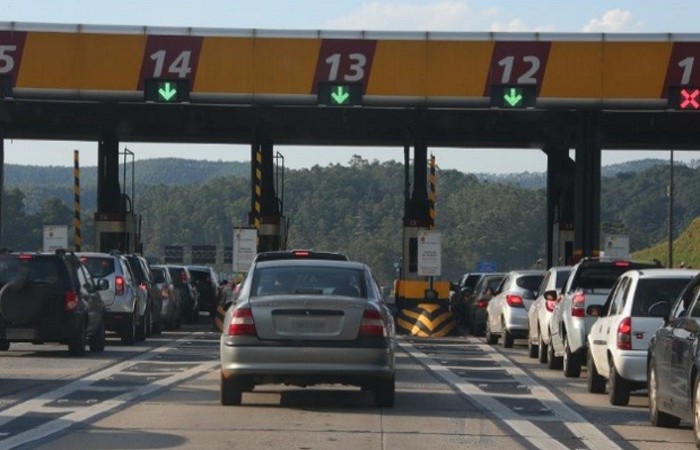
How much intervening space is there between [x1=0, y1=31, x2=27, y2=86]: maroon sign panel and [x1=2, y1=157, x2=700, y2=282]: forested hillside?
353ft

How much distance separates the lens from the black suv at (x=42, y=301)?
26094mm

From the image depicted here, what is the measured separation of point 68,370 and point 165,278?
1607 cm

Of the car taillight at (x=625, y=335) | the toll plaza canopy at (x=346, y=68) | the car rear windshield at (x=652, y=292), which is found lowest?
the car taillight at (x=625, y=335)

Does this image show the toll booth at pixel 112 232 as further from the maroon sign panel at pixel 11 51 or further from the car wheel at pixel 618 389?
the car wheel at pixel 618 389

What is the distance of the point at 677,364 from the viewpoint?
1516 cm

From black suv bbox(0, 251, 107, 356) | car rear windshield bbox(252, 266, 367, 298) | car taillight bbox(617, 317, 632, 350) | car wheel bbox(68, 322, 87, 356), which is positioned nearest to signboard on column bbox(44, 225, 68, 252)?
black suv bbox(0, 251, 107, 356)

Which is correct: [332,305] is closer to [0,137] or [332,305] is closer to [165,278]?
[165,278]

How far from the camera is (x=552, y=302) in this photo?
2712 cm

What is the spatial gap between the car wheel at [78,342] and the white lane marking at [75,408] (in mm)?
1666

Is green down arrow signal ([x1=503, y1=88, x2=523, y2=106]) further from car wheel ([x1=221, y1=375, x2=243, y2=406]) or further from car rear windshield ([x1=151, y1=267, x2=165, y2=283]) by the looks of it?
car wheel ([x1=221, y1=375, x2=243, y2=406])

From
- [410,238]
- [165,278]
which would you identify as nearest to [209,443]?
[165,278]

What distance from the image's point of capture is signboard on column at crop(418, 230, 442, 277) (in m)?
41.3

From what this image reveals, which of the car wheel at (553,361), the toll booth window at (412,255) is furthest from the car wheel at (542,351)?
the toll booth window at (412,255)

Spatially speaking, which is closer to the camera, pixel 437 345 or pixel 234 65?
pixel 437 345
